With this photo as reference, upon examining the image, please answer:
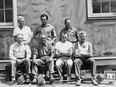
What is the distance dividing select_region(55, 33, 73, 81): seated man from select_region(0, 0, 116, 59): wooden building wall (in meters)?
1.47

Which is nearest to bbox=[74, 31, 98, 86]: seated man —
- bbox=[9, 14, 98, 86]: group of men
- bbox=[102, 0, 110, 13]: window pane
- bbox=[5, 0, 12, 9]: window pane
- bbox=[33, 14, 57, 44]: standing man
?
bbox=[9, 14, 98, 86]: group of men

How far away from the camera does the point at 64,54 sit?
25.3 ft

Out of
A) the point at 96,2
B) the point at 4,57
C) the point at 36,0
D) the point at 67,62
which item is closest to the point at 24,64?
the point at 67,62

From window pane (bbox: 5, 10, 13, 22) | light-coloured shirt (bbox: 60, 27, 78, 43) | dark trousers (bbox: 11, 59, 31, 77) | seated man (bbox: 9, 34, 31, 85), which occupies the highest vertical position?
window pane (bbox: 5, 10, 13, 22)

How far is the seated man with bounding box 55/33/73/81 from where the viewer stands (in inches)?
296

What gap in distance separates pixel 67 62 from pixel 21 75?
1.32 metres

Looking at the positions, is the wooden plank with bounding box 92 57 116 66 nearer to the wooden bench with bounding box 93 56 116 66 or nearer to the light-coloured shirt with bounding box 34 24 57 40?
the wooden bench with bounding box 93 56 116 66

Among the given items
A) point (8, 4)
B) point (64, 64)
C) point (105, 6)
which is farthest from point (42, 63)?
point (105, 6)

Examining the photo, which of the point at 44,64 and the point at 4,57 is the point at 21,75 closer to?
the point at 44,64

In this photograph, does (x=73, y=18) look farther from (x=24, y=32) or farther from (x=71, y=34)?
(x=24, y=32)

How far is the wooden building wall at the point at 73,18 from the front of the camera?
921 centimetres

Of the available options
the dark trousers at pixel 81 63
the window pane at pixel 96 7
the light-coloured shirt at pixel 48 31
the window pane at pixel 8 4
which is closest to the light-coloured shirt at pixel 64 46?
the dark trousers at pixel 81 63

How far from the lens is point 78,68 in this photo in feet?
24.5

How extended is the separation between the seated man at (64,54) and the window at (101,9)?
5.90ft
